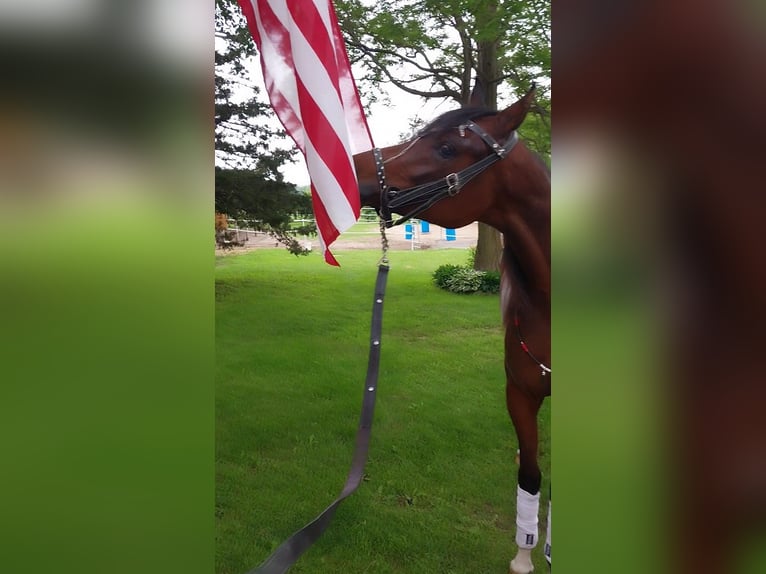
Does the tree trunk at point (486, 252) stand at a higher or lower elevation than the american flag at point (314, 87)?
lower

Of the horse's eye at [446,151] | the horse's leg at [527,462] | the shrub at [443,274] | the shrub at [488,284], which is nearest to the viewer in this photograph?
the horse's eye at [446,151]

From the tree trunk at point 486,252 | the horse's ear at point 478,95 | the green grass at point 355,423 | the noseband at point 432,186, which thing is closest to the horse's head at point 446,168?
the noseband at point 432,186

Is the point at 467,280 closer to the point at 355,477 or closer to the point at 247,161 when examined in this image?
the point at 247,161

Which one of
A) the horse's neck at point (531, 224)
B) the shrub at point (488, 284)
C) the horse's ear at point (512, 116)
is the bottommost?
the shrub at point (488, 284)

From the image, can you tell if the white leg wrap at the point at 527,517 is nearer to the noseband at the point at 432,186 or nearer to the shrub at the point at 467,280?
the noseband at the point at 432,186

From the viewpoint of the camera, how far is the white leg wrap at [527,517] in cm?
252

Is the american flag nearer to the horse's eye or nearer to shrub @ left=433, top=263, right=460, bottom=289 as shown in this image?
the horse's eye

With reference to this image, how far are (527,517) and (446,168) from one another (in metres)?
1.69

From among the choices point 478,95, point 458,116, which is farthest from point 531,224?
point 478,95

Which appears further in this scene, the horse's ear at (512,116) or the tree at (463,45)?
the tree at (463,45)

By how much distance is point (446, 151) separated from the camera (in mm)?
2291
